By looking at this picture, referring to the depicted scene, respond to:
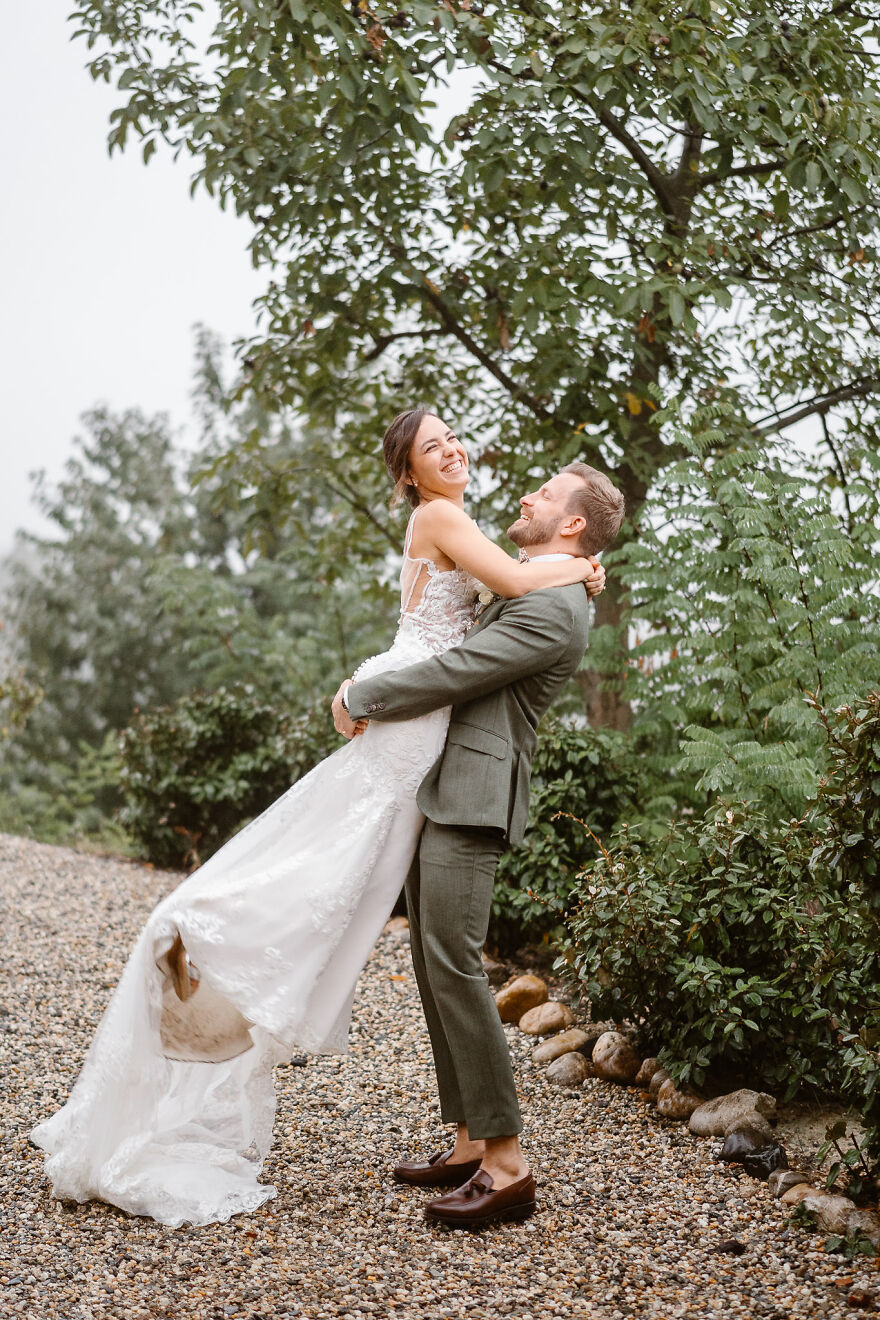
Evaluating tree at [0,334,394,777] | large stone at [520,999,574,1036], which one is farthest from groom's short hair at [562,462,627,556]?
tree at [0,334,394,777]

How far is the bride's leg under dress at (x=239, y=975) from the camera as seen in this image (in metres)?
2.72

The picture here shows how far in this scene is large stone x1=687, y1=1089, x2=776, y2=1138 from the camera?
3.25 metres

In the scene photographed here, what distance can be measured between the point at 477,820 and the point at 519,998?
6.37 ft

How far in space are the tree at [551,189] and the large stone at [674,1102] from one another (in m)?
2.21

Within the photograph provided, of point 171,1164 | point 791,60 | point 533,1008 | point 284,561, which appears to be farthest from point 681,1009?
point 284,561

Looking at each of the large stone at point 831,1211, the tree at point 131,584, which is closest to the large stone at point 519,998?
the large stone at point 831,1211

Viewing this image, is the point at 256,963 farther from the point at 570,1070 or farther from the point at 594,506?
the point at 570,1070

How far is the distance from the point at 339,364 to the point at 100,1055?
4.41m

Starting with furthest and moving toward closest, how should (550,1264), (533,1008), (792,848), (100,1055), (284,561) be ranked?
(284,561), (533,1008), (792,848), (100,1055), (550,1264)

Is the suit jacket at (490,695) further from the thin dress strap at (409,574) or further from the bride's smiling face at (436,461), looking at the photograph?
the bride's smiling face at (436,461)

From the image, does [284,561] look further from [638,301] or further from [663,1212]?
[663,1212]

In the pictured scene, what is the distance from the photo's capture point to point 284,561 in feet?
43.1

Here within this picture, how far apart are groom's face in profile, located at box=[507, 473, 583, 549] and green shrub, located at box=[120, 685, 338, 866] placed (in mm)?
4421

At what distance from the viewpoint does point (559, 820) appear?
4953mm
